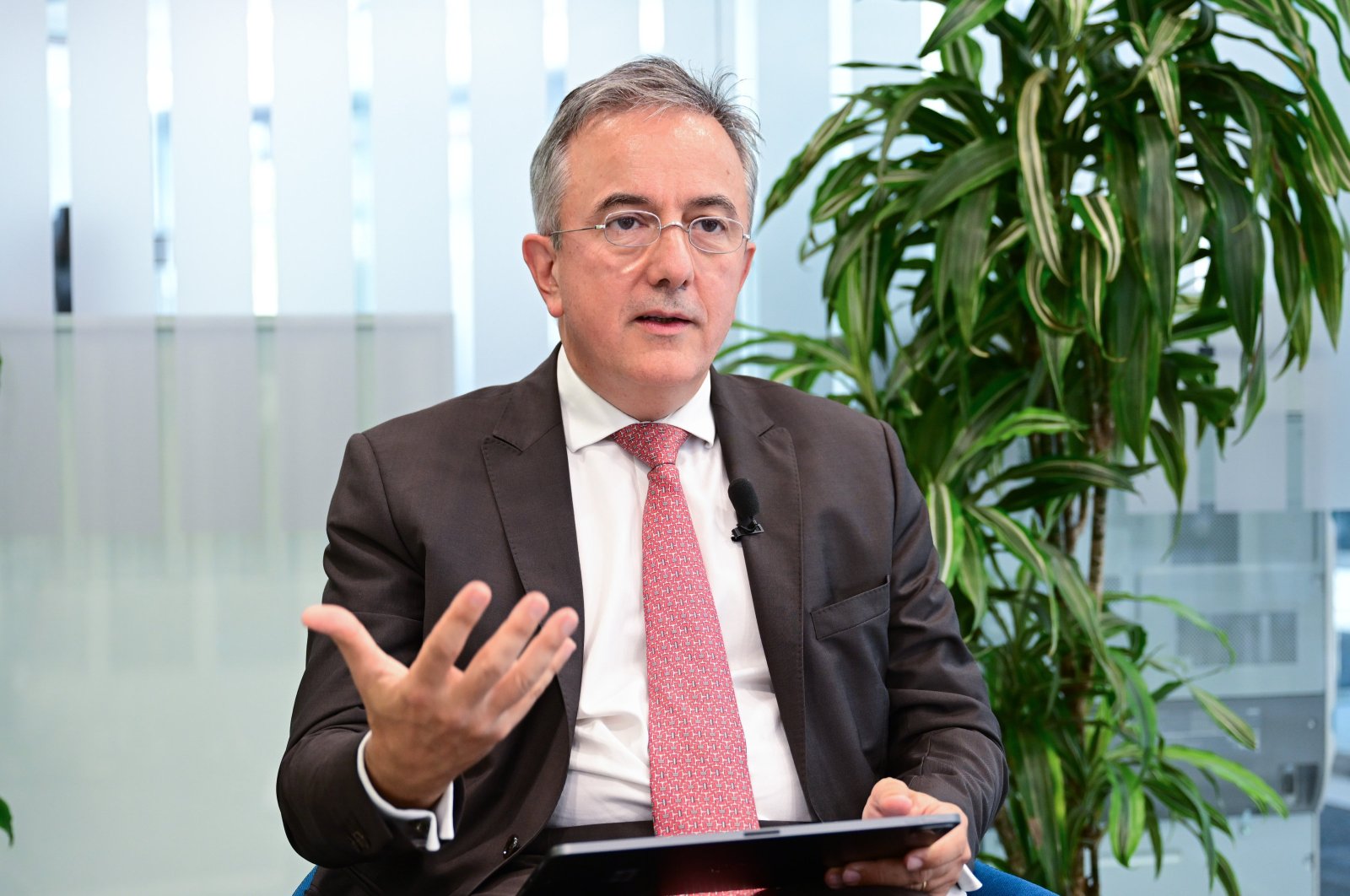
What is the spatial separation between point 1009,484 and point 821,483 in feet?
4.62

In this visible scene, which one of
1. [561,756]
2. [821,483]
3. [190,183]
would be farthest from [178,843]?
[821,483]

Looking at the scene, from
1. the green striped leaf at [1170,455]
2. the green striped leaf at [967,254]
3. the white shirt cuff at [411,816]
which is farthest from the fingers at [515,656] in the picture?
the green striped leaf at [1170,455]

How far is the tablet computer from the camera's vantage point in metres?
1.05

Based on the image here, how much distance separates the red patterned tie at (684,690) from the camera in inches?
55.8

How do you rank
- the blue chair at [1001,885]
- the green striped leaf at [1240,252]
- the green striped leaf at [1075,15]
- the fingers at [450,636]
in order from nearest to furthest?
the fingers at [450,636], the blue chair at [1001,885], the green striped leaf at [1075,15], the green striped leaf at [1240,252]

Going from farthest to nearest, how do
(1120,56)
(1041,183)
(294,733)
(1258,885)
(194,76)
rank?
(1258,885)
(1120,56)
(194,76)
(1041,183)
(294,733)

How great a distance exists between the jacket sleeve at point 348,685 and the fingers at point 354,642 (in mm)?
187

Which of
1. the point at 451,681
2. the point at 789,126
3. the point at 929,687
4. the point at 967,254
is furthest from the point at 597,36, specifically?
the point at 451,681

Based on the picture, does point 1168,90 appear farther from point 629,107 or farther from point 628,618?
point 628,618

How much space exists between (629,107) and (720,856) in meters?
0.97

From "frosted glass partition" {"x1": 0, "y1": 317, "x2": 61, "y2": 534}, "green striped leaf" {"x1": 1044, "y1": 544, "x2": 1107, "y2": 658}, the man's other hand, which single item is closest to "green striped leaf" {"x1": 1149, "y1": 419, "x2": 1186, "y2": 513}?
"green striped leaf" {"x1": 1044, "y1": 544, "x2": 1107, "y2": 658}

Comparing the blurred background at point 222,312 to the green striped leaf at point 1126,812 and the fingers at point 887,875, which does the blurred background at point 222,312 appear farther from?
the fingers at point 887,875

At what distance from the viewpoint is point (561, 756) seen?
144 centimetres

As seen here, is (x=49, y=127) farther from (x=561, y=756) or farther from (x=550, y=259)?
(x=561, y=756)
